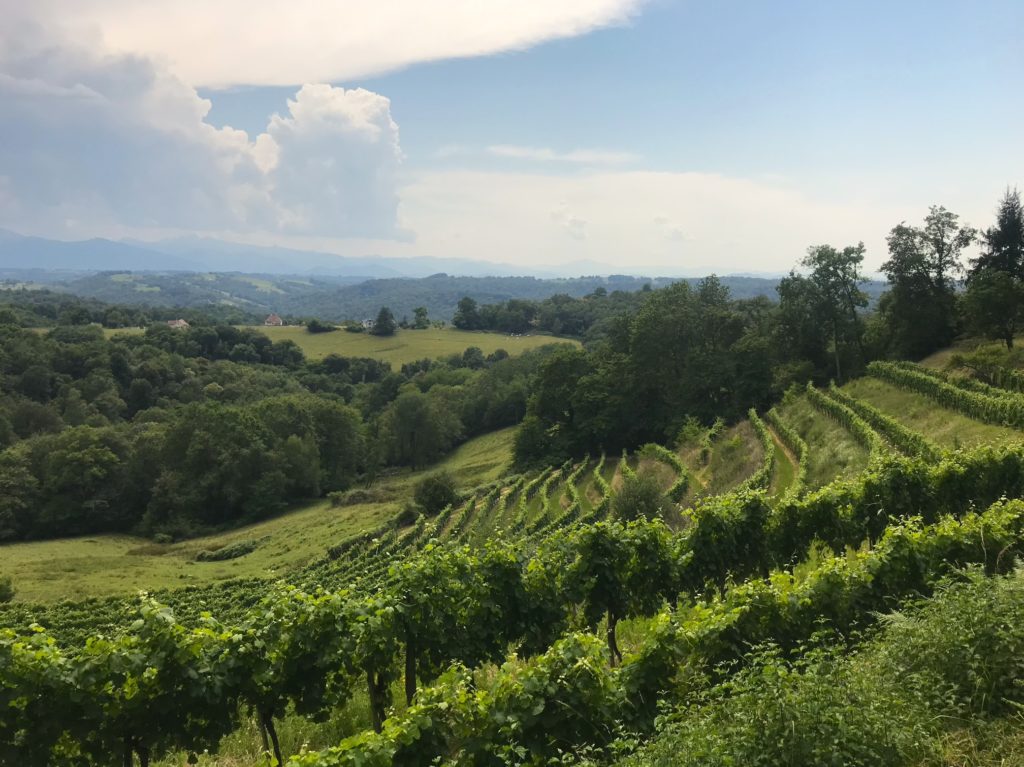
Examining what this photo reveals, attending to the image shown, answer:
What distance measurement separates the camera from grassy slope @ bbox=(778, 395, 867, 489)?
30.1 metres

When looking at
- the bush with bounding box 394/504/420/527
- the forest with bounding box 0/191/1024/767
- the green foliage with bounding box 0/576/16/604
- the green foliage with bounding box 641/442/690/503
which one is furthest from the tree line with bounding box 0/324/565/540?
the green foliage with bounding box 641/442/690/503

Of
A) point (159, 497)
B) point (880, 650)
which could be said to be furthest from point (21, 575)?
point (880, 650)

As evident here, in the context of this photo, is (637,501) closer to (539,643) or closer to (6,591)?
(539,643)

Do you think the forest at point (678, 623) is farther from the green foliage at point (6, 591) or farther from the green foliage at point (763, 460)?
the green foliage at point (6, 591)

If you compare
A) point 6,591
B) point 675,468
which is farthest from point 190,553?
point 675,468

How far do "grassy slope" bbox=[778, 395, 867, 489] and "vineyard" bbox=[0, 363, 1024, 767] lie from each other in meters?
12.5

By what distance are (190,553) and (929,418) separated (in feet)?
210

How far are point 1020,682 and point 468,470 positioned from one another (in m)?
73.1

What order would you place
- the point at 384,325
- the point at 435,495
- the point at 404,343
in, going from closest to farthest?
the point at 435,495, the point at 404,343, the point at 384,325

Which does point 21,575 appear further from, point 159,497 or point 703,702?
point 703,702

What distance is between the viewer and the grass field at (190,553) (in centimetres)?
4566

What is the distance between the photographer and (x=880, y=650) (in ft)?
25.8

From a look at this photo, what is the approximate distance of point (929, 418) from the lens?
111 feet

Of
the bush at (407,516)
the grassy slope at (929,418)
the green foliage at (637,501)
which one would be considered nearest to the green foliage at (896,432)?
the grassy slope at (929,418)
